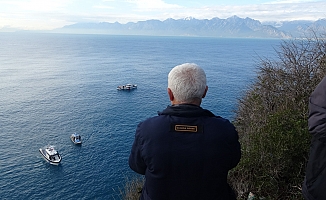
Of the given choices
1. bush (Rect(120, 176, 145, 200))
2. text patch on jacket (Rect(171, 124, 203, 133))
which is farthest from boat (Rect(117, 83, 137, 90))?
text patch on jacket (Rect(171, 124, 203, 133))

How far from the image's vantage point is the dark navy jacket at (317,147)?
3.25 metres

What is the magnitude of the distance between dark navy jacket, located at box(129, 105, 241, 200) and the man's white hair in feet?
0.50

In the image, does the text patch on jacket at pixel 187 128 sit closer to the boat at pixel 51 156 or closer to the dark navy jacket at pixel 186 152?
the dark navy jacket at pixel 186 152

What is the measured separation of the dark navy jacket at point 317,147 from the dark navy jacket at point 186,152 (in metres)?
1.11

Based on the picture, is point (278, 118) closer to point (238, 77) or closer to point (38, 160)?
point (38, 160)

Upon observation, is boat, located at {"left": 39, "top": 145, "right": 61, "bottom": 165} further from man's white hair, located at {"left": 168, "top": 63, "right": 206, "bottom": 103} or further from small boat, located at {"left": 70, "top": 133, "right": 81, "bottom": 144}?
man's white hair, located at {"left": 168, "top": 63, "right": 206, "bottom": 103}

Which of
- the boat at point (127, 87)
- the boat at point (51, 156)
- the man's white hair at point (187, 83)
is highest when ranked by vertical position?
the man's white hair at point (187, 83)

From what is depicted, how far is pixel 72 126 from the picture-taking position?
156 feet

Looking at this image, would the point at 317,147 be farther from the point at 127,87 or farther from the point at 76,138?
the point at 127,87

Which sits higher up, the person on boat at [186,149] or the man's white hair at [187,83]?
the man's white hair at [187,83]

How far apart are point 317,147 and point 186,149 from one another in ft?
6.35

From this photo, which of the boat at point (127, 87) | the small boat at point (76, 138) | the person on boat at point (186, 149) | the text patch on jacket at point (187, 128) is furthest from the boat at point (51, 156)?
the text patch on jacket at point (187, 128)

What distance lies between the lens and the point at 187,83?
3.12m

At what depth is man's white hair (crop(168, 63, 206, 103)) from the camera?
123 inches
